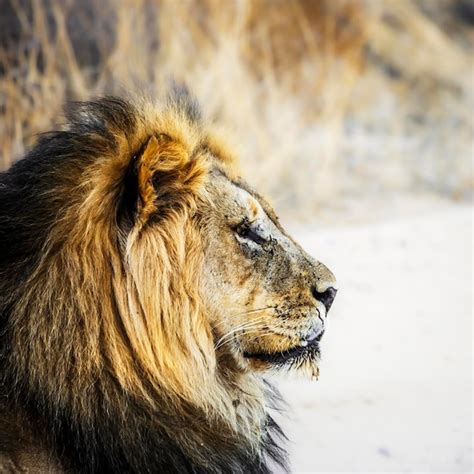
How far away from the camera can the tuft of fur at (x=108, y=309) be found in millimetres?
2422

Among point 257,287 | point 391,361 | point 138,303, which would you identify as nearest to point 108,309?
point 138,303

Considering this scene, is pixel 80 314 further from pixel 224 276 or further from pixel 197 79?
pixel 197 79

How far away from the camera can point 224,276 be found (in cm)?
267

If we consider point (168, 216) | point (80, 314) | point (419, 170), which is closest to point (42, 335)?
point (80, 314)

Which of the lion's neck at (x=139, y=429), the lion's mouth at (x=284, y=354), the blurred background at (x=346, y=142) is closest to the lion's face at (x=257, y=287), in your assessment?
the lion's mouth at (x=284, y=354)

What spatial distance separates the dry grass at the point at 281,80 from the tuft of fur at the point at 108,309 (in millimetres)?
3268

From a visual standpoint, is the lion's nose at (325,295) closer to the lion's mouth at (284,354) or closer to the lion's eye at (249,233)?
the lion's mouth at (284,354)

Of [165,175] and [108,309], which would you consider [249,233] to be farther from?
[108,309]

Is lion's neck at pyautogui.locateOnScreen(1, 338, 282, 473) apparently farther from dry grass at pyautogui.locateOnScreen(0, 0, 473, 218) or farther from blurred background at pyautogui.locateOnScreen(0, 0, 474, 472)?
dry grass at pyautogui.locateOnScreen(0, 0, 473, 218)

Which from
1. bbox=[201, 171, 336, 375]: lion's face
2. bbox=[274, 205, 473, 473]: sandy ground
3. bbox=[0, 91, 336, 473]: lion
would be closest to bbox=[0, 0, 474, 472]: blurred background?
bbox=[274, 205, 473, 473]: sandy ground

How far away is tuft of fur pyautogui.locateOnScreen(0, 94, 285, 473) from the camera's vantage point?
2422 mm

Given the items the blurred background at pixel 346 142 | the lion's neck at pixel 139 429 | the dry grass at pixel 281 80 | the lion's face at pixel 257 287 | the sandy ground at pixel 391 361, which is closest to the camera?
the lion's neck at pixel 139 429

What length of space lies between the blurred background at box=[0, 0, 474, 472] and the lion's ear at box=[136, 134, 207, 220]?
0.50 m

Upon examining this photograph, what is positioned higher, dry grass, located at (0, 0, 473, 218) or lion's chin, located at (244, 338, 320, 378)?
dry grass, located at (0, 0, 473, 218)
